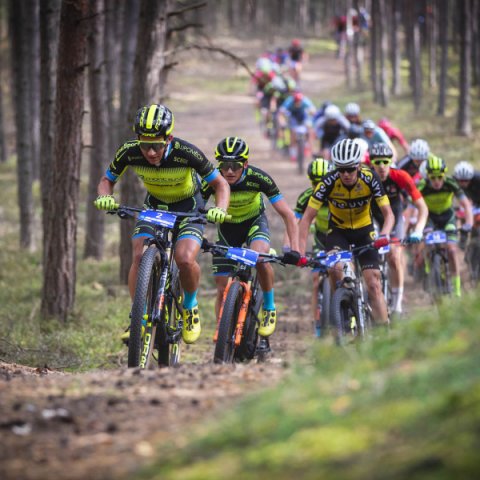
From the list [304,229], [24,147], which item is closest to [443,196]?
[304,229]

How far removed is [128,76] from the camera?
71.2 ft

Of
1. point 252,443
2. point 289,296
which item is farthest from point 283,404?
point 289,296

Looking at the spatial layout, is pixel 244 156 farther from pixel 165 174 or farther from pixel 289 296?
pixel 289 296

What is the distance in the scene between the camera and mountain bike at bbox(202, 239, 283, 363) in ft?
28.6

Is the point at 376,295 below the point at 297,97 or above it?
below

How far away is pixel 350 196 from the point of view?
33.6ft

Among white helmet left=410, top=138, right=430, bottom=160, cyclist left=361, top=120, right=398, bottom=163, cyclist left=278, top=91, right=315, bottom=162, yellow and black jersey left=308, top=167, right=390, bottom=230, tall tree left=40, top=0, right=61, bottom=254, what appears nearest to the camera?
yellow and black jersey left=308, top=167, right=390, bottom=230

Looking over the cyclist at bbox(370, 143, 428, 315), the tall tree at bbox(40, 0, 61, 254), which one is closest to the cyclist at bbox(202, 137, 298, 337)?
the cyclist at bbox(370, 143, 428, 315)

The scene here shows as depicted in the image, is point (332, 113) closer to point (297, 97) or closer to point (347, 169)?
point (297, 97)

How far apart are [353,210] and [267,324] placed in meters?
1.63

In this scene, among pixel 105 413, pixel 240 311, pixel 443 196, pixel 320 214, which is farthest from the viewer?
pixel 443 196

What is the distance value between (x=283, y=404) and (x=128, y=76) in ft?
Answer: 57.5

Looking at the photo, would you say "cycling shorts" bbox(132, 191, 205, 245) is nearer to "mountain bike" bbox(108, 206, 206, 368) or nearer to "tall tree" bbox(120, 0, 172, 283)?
"mountain bike" bbox(108, 206, 206, 368)

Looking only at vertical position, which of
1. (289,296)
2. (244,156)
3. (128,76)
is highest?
(128,76)
